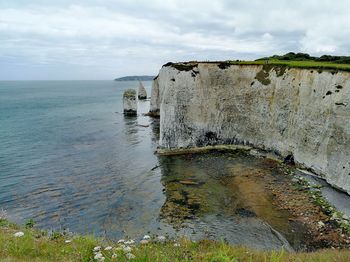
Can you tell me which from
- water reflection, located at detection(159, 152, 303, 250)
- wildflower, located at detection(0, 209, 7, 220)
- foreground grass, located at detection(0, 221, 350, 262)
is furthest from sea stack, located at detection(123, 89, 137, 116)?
foreground grass, located at detection(0, 221, 350, 262)

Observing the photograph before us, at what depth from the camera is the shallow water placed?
2016 centimetres

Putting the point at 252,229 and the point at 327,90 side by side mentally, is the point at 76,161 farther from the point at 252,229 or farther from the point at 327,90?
the point at 327,90

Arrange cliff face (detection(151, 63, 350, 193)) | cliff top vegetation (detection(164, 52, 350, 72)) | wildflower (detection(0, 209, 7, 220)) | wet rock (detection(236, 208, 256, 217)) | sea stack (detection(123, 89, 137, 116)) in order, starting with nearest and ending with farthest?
1. wildflower (detection(0, 209, 7, 220))
2. wet rock (detection(236, 208, 256, 217))
3. cliff face (detection(151, 63, 350, 193))
4. cliff top vegetation (detection(164, 52, 350, 72))
5. sea stack (detection(123, 89, 137, 116))

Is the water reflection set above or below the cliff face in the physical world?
below

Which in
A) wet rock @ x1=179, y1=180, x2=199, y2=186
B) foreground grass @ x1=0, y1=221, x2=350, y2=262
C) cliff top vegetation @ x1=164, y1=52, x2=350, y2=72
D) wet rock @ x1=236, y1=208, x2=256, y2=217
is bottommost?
wet rock @ x1=236, y1=208, x2=256, y2=217

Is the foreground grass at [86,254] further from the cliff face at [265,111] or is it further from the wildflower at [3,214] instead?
the cliff face at [265,111]

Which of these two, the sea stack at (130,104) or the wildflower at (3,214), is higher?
the sea stack at (130,104)

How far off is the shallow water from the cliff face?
332 centimetres

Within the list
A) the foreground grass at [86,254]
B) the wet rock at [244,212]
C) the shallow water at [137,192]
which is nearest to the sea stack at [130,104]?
the shallow water at [137,192]

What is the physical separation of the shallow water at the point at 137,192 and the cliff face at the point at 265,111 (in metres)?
3.32

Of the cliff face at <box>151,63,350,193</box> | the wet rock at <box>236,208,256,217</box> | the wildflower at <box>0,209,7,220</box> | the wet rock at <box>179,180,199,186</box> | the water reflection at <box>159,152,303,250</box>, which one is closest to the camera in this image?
the water reflection at <box>159,152,303,250</box>

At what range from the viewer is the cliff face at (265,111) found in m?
25.7

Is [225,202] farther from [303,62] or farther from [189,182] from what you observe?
[303,62]

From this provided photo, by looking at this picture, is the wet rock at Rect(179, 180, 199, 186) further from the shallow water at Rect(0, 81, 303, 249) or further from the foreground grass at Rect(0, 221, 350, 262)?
the foreground grass at Rect(0, 221, 350, 262)
